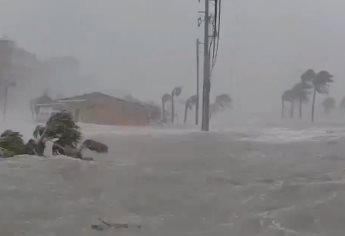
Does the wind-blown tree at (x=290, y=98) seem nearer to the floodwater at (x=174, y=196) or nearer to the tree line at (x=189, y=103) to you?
the tree line at (x=189, y=103)

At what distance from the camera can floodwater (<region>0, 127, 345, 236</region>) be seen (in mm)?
6840

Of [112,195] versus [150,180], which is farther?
[150,180]

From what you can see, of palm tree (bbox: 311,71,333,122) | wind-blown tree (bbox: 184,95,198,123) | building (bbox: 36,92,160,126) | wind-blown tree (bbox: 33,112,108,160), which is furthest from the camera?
palm tree (bbox: 311,71,333,122)

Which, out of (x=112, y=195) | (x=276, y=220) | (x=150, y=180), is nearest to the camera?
(x=276, y=220)

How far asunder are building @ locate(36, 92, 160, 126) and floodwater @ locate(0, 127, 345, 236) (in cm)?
3277

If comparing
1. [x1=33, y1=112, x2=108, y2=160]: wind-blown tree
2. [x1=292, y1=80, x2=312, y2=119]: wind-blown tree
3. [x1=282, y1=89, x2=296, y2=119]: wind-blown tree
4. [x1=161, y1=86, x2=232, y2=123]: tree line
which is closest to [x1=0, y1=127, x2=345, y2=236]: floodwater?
[x1=33, y1=112, x2=108, y2=160]: wind-blown tree

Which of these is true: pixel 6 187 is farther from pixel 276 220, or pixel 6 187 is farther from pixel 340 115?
pixel 340 115

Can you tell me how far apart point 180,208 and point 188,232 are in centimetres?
135

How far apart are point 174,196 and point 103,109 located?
39623 mm

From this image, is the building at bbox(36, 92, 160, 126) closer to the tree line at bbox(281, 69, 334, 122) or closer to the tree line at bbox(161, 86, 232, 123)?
the tree line at bbox(161, 86, 232, 123)

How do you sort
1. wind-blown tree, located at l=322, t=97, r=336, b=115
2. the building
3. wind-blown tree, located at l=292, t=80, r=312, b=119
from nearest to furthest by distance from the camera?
the building
wind-blown tree, located at l=292, t=80, r=312, b=119
wind-blown tree, located at l=322, t=97, r=336, b=115

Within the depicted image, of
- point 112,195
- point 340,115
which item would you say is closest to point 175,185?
point 112,195

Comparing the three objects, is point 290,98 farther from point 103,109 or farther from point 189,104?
point 103,109

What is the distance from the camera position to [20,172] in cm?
1116
